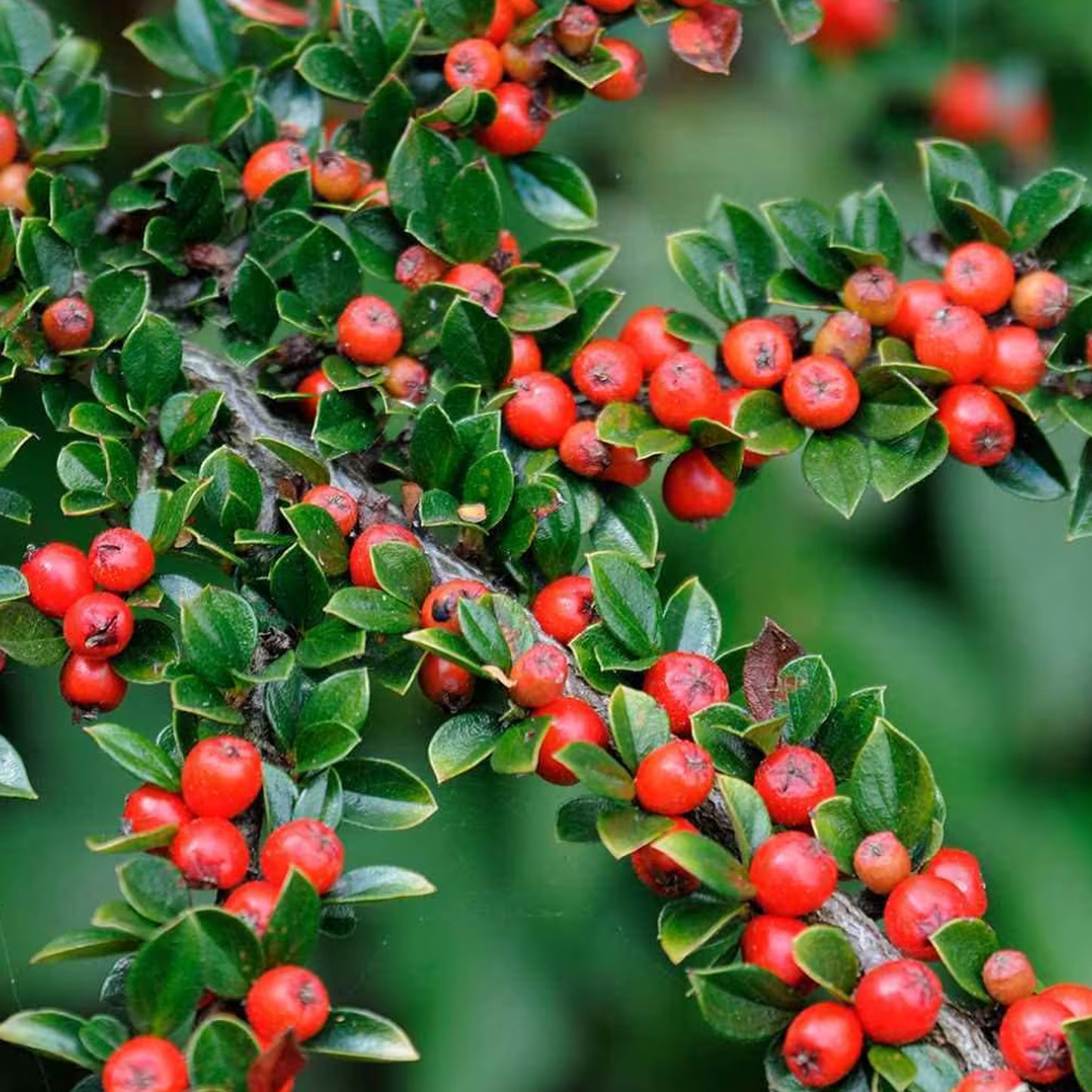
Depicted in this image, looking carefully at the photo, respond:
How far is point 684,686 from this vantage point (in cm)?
125

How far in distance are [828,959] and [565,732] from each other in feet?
0.91

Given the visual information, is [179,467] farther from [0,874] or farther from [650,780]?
[0,874]

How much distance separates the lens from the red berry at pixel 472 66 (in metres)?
1.57

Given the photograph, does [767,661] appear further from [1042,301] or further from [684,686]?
[1042,301]

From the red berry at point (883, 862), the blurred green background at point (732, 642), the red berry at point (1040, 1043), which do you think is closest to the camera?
the red berry at point (1040, 1043)

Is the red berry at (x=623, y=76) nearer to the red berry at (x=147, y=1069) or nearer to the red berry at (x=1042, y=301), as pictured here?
the red berry at (x=1042, y=301)

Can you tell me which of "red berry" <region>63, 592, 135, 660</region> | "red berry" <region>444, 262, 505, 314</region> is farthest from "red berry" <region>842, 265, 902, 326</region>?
"red berry" <region>63, 592, 135, 660</region>

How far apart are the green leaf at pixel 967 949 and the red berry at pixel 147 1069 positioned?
559mm

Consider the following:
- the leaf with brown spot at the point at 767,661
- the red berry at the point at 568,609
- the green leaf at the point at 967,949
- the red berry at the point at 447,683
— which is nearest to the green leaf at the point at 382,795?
the red berry at the point at 447,683

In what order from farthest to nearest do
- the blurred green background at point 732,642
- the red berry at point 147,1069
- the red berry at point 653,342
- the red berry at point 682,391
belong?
the blurred green background at point 732,642 < the red berry at point 653,342 < the red berry at point 682,391 < the red berry at point 147,1069

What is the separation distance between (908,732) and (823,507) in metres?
0.42

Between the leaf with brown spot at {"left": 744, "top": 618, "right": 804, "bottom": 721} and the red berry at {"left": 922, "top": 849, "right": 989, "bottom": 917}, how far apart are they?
19 centimetres

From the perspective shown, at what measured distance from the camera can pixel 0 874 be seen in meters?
1.93

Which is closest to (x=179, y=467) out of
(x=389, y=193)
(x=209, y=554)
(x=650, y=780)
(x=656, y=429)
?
(x=209, y=554)
